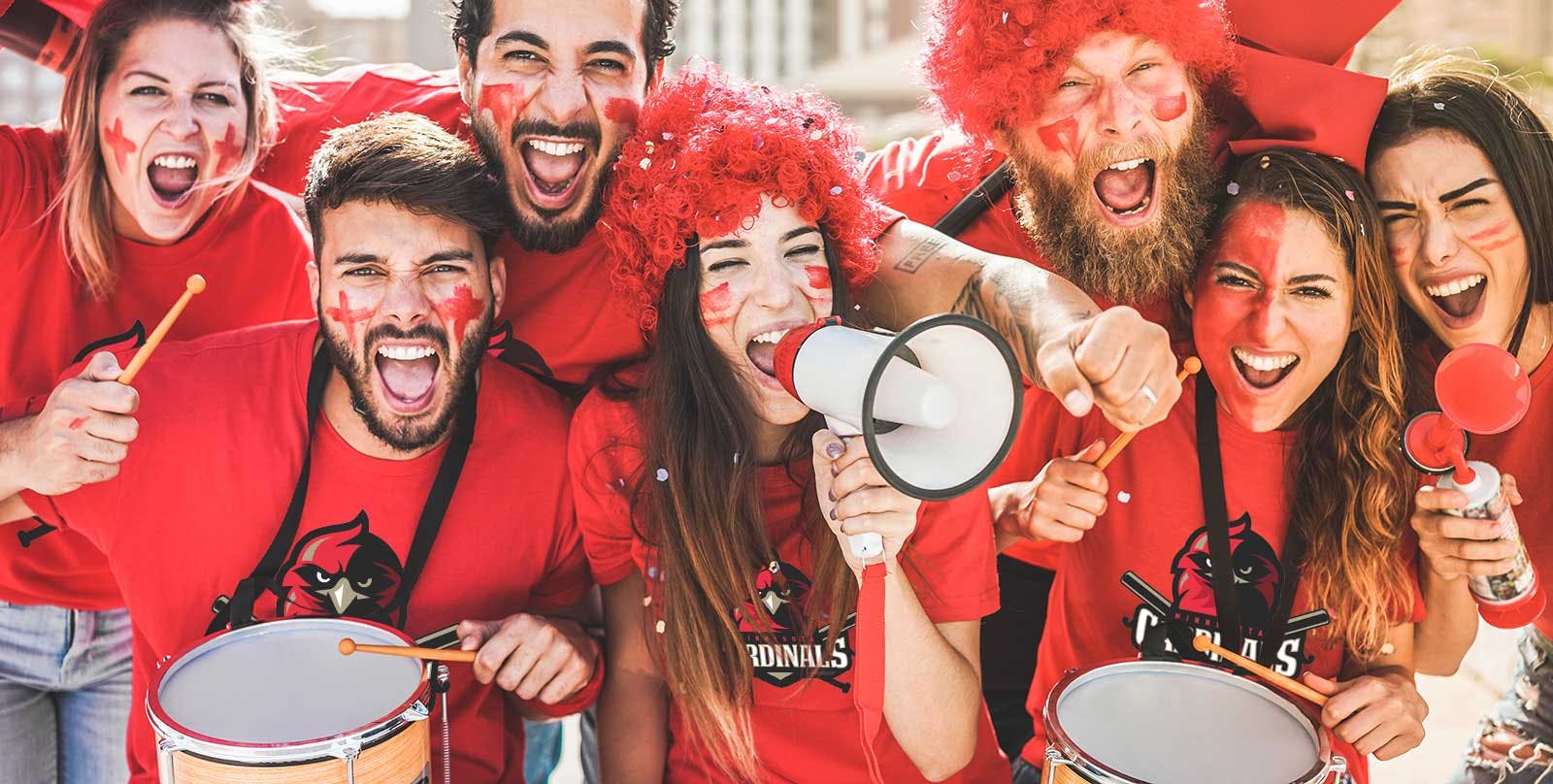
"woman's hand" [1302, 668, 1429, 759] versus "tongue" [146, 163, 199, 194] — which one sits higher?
"tongue" [146, 163, 199, 194]

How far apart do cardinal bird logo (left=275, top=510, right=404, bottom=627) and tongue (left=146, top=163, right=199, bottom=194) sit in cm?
124

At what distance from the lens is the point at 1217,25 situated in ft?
10.8

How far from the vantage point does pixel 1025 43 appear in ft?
11.0

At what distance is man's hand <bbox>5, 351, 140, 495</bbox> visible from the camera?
289 centimetres

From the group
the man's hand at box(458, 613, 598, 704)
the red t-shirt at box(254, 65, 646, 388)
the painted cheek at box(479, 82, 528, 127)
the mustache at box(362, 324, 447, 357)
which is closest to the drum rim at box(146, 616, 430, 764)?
the man's hand at box(458, 613, 598, 704)

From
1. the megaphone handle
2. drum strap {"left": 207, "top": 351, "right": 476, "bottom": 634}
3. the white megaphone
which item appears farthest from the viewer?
drum strap {"left": 207, "top": 351, "right": 476, "bottom": 634}

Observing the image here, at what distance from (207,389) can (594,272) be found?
3.35 feet

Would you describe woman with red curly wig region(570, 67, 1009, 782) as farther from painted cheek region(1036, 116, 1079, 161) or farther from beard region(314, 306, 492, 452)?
painted cheek region(1036, 116, 1079, 161)

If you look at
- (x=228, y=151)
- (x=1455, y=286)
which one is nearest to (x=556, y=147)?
(x=228, y=151)

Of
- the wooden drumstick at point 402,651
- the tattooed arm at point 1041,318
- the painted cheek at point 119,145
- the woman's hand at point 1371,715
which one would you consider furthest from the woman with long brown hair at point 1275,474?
the painted cheek at point 119,145

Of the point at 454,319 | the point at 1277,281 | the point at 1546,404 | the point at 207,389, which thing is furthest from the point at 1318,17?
the point at 207,389

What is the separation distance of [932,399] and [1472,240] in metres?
1.86

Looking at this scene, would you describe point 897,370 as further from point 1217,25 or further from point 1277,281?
point 1217,25

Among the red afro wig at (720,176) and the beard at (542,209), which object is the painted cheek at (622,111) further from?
the red afro wig at (720,176)
